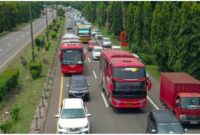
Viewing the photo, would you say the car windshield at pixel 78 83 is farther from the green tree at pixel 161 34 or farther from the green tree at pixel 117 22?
the green tree at pixel 117 22

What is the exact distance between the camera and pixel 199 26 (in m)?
35.5

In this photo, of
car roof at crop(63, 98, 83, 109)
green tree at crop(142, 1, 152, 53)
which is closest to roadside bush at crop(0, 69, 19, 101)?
car roof at crop(63, 98, 83, 109)

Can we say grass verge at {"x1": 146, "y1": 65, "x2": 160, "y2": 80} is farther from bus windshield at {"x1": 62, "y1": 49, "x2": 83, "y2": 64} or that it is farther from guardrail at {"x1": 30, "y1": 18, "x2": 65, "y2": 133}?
guardrail at {"x1": 30, "y1": 18, "x2": 65, "y2": 133}

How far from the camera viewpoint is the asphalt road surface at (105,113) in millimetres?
25125

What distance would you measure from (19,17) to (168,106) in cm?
10361

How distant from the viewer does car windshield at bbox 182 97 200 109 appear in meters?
25.2

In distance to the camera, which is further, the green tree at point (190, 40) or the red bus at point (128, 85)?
the green tree at point (190, 40)

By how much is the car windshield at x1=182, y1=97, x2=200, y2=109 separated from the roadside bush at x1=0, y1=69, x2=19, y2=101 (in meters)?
14.4

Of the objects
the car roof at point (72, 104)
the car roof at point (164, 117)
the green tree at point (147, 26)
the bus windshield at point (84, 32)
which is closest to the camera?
the car roof at point (164, 117)

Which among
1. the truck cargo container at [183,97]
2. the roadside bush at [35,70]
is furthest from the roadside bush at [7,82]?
the truck cargo container at [183,97]

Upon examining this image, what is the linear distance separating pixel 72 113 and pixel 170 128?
18.3ft

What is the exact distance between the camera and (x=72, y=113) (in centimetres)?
2406

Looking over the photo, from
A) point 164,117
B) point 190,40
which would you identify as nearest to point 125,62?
point 164,117

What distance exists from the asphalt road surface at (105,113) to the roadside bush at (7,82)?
11.9 feet
